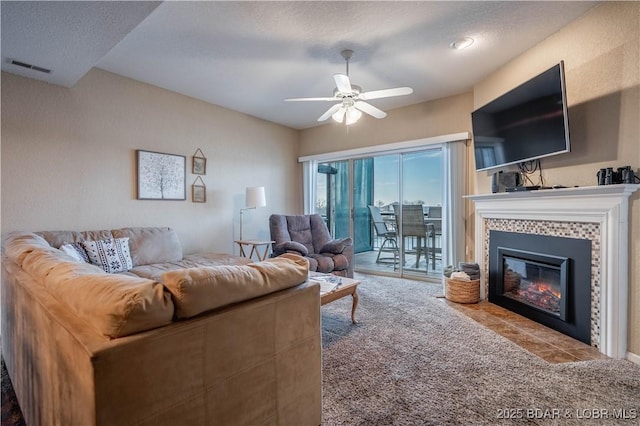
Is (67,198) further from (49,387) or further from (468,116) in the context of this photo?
(468,116)

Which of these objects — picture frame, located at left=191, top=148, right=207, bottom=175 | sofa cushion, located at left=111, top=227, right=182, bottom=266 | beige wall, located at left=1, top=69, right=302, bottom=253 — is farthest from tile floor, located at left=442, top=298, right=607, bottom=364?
picture frame, located at left=191, top=148, right=207, bottom=175

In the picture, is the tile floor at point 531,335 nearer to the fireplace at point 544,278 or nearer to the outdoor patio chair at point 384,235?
the fireplace at point 544,278

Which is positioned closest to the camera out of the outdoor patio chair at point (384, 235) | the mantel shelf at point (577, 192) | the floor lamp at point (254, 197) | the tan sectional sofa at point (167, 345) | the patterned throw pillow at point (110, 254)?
the tan sectional sofa at point (167, 345)

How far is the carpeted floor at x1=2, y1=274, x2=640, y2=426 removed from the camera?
5.17 ft

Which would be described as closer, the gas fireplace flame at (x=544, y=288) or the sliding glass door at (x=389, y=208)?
the gas fireplace flame at (x=544, y=288)

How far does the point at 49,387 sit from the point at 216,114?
13.2 feet

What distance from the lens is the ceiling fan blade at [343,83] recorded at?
2.51 m

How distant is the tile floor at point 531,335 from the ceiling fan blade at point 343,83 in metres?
2.50

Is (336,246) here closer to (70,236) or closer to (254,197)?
(254,197)

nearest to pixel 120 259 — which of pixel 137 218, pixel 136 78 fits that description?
pixel 137 218

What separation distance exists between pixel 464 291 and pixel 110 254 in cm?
372

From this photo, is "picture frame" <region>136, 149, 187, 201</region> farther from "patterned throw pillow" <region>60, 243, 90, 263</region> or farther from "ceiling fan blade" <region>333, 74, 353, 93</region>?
"ceiling fan blade" <region>333, 74, 353, 93</region>

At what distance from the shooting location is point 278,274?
1345 millimetres

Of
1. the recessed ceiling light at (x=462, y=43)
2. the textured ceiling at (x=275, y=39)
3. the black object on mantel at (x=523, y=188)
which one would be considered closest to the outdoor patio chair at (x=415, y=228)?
the black object on mantel at (x=523, y=188)
